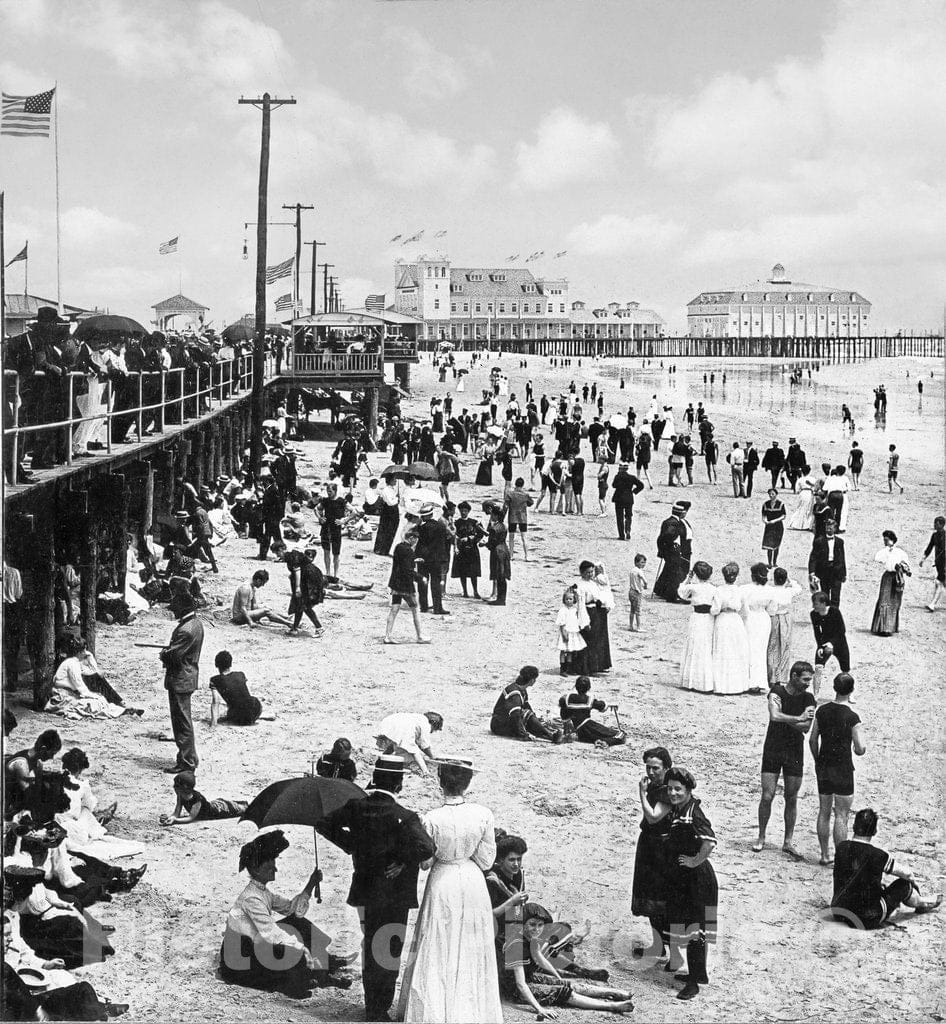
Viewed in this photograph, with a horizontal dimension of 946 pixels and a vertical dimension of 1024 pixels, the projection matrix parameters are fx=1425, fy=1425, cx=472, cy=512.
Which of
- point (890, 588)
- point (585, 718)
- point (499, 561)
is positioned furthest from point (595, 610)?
point (890, 588)

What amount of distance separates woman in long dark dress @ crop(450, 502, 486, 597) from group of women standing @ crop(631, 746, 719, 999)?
10114 mm

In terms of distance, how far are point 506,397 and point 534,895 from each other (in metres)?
50.5

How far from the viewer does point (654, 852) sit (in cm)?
844

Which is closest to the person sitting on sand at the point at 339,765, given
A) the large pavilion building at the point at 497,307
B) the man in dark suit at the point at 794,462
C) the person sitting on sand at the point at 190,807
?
the person sitting on sand at the point at 190,807

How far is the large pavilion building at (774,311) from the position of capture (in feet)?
434

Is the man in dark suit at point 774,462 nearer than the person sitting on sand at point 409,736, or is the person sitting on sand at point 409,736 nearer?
the person sitting on sand at point 409,736

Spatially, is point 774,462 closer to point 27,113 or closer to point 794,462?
point 794,462

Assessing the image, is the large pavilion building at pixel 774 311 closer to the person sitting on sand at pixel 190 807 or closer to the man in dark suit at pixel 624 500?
the man in dark suit at pixel 624 500

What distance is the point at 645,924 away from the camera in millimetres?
9188

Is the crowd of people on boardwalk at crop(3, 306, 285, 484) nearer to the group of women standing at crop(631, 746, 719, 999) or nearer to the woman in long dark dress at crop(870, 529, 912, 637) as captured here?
the group of women standing at crop(631, 746, 719, 999)

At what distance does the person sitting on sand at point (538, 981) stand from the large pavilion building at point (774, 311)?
115m

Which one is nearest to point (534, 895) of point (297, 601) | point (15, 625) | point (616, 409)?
point (15, 625)

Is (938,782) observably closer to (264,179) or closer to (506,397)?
(264,179)

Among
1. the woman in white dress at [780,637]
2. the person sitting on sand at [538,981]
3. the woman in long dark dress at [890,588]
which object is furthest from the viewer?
the woman in long dark dress at [890,588]
